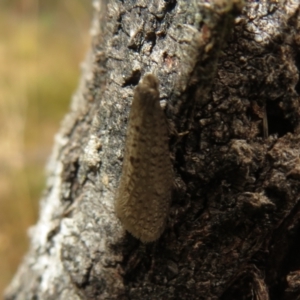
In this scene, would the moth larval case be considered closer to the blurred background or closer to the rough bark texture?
the rough bark texture

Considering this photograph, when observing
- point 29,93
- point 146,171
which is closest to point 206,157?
point 146,171

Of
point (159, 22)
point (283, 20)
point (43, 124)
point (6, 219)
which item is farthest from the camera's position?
point (43, 124)

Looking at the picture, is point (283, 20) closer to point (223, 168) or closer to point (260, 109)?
point (260, 109)

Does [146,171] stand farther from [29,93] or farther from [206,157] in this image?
[29,93]

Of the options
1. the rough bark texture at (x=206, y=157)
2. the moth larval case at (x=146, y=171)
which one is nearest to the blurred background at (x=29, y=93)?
the rough bark texture at (x=206, y=157)

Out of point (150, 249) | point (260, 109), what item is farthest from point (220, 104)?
point (150, 249)
